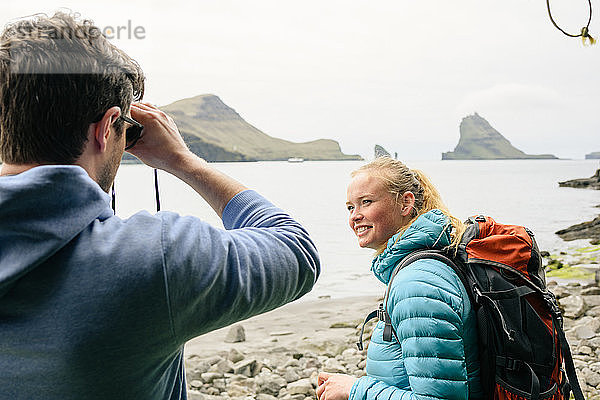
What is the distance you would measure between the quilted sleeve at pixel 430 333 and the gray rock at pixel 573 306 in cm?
388

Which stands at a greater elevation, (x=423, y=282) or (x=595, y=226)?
(x=423, y=282)

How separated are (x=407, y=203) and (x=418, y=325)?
445 mm

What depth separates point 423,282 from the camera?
1097 millimetres

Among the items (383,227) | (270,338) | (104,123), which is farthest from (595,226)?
(104,123)

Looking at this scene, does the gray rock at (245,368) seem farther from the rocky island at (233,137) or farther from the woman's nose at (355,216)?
the woman's nose at (355,216)

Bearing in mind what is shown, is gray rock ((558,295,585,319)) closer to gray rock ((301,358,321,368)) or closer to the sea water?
the sea water

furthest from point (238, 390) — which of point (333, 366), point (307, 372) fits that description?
point (333, 366)

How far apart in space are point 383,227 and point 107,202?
0.98 m

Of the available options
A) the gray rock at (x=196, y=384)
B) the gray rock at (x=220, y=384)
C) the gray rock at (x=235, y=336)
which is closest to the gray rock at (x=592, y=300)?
the gray rock at (x=235, y=336)

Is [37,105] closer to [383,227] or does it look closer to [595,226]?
[383,227]

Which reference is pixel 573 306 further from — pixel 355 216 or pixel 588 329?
pixel 355 216

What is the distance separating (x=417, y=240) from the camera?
4.03ft

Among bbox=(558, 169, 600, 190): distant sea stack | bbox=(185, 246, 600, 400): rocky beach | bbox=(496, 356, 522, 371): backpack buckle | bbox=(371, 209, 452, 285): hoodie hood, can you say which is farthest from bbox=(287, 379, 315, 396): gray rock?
bbox=(558, 169, 600, 190): distant sea stack

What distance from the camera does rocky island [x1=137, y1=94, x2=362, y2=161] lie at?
3852mm
